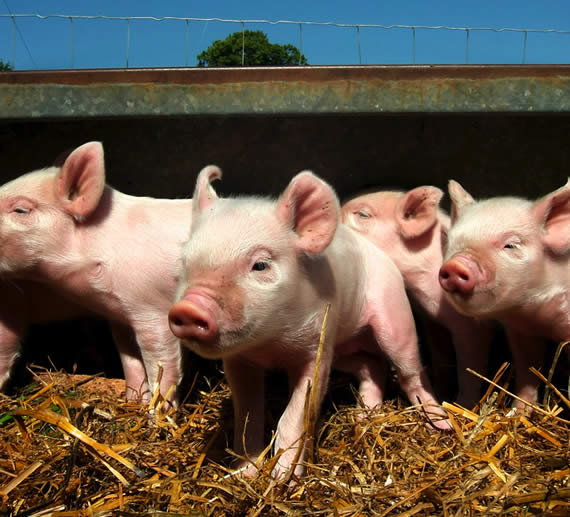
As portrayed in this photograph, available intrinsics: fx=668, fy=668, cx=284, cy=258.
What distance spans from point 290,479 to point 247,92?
190 cm

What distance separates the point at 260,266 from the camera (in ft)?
8.55

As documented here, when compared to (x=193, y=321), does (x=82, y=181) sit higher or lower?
higher

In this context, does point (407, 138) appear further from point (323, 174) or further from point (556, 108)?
point (556, 108)

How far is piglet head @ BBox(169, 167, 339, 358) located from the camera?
2336 mm

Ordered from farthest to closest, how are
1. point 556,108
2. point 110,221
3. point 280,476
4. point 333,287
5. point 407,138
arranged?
point 407,138 < point 110,221 < point 556,108 < point 333,287 < point 280,476

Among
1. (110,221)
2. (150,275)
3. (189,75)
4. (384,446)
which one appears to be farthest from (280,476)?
(189,75)

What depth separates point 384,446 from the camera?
10.0 feet

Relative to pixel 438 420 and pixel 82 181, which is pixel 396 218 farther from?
pixel 82 181

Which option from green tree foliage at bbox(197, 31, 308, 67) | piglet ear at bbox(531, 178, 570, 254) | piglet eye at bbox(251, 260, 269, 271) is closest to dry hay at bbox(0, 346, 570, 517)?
piglet eye at bbox(251, 260, 269, 271)

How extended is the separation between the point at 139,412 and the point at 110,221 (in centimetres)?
102

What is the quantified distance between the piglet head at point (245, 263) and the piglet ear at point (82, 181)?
74cm

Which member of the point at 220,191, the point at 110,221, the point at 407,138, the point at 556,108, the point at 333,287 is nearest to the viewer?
the point at 333,287

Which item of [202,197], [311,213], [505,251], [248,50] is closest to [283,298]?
[311,213]

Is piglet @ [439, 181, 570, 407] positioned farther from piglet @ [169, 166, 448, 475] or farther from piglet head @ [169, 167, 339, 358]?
piglet head @ [169, 167, 339, 358]
